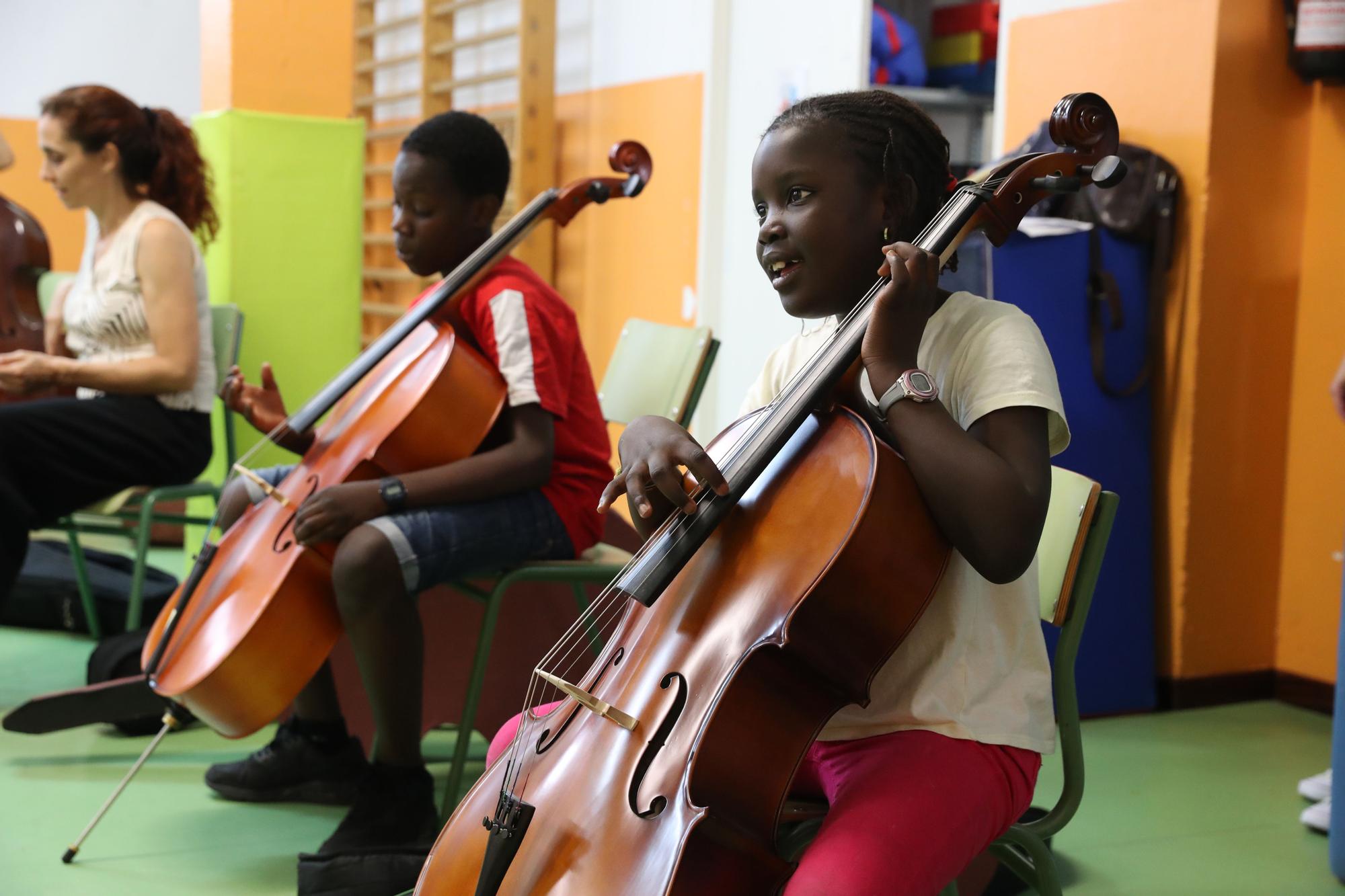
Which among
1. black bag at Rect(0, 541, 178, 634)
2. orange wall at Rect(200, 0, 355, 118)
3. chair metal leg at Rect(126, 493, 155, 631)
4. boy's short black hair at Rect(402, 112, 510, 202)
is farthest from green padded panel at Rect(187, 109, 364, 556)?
boy's short black hair at Rect(402, 112, 510, 202)

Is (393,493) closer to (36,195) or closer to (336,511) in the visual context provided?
(336,511)

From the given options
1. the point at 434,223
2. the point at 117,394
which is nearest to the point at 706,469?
the point at 434,223

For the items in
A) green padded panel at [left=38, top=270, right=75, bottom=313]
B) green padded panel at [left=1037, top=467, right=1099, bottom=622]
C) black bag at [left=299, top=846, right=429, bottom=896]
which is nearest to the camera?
green padded panel at [left=1037, top=467, right=1099, bottom=622]

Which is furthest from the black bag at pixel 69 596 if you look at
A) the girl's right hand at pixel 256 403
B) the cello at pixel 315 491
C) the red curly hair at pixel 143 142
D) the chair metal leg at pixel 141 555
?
the cello at pixel 315 491

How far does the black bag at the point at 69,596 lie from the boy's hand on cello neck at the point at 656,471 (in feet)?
6.93

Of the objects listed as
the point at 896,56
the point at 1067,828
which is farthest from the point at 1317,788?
the point at 896,56

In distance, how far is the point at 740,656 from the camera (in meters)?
0.98

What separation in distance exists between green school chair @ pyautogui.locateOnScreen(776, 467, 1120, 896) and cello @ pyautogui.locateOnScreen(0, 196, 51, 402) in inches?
96.5

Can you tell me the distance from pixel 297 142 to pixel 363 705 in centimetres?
192

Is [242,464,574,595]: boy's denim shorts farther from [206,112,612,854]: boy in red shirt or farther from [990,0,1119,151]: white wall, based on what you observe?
[990,0,1119,151]: white wall

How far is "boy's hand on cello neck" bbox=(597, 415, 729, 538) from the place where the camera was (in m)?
1.07

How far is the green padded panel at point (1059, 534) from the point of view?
1.28 meters

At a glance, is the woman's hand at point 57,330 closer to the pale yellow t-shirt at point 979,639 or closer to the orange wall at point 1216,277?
the orange wall at point 1216,277

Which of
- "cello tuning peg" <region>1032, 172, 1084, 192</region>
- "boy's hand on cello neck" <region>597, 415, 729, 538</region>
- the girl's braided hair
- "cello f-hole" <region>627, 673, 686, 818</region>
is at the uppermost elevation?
the girl's braided hair
